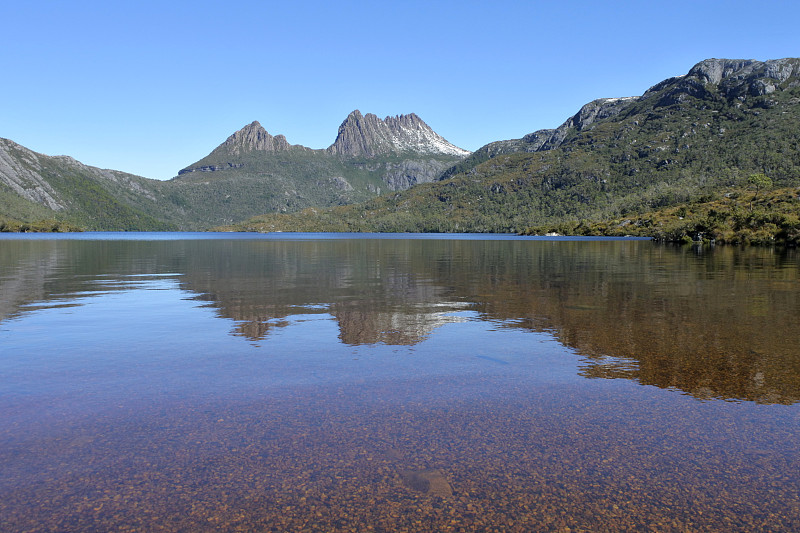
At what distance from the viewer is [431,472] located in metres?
9.13

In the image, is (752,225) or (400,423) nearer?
(400,423)

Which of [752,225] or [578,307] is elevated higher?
[752,225]

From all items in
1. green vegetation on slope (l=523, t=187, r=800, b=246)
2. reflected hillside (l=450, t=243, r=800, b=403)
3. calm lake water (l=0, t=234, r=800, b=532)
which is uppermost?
green vegetation on slope (l=523, t=187, r=800, b=246)

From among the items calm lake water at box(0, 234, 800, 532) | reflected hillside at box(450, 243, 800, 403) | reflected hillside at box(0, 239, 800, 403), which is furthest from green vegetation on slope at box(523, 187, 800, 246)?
calm lake water at box(0, 234, 800, 532)

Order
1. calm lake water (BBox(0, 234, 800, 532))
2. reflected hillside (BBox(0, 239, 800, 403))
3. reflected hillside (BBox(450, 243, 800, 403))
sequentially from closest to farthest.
Result: calm lake water (BBox(0, 234, 800, 532))
reflected hillside (BBox(450, 243, 800, 403))
reflected hillside (BBox(0, 239, 800, 403))

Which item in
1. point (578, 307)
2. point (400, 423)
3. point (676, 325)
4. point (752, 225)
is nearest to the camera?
point (400, 423)

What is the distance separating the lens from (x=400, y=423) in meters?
11.5

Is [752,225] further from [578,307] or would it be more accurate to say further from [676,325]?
[676,325]

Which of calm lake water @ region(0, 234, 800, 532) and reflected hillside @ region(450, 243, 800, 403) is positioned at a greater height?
reflected hillside @ region(450, 243, 800, 403)

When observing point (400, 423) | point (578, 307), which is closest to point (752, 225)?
point (578, 307)

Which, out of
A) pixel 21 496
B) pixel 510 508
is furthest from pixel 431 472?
pixel 21 496

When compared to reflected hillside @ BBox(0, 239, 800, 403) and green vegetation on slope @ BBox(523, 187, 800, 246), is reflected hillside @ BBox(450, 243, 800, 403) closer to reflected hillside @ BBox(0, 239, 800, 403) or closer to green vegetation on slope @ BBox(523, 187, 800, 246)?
reflected hillside @ BBox(0, 239, 800, 403)

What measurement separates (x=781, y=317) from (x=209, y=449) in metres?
28.1

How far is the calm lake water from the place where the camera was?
7.96 m
